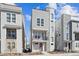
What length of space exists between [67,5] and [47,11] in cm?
28

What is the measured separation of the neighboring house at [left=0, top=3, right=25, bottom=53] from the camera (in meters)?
2.99

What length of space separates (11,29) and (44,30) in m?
0.45

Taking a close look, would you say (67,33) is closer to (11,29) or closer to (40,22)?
(40,22)

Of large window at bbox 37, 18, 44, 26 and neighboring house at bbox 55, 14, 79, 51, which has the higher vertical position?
large window at bbox 37, 18, 44, 26

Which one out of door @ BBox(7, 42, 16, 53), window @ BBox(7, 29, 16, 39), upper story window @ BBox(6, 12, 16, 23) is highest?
upper story window @ BBox(6, 12, 16, 23)

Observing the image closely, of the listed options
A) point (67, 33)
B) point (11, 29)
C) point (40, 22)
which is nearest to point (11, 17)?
point (11, 29)

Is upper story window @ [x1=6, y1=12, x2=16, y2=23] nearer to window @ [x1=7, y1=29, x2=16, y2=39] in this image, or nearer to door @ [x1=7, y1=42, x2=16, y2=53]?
window @ [x1=7, y1=29, x2=16, y2=39]

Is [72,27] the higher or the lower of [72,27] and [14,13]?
the lower

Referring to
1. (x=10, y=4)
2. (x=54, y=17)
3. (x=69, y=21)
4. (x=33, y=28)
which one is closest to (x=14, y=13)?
(x=10, y=4)

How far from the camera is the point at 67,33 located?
10.0 ft

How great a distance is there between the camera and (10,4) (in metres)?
2.98

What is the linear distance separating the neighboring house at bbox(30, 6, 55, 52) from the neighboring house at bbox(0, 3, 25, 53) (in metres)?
0.16

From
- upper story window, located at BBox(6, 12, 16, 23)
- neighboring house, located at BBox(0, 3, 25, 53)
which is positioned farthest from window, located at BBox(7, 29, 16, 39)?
upper story window, located at BBox(6, 12, 16, 23)

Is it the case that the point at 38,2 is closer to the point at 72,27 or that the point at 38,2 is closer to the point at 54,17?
the point at 54,17
